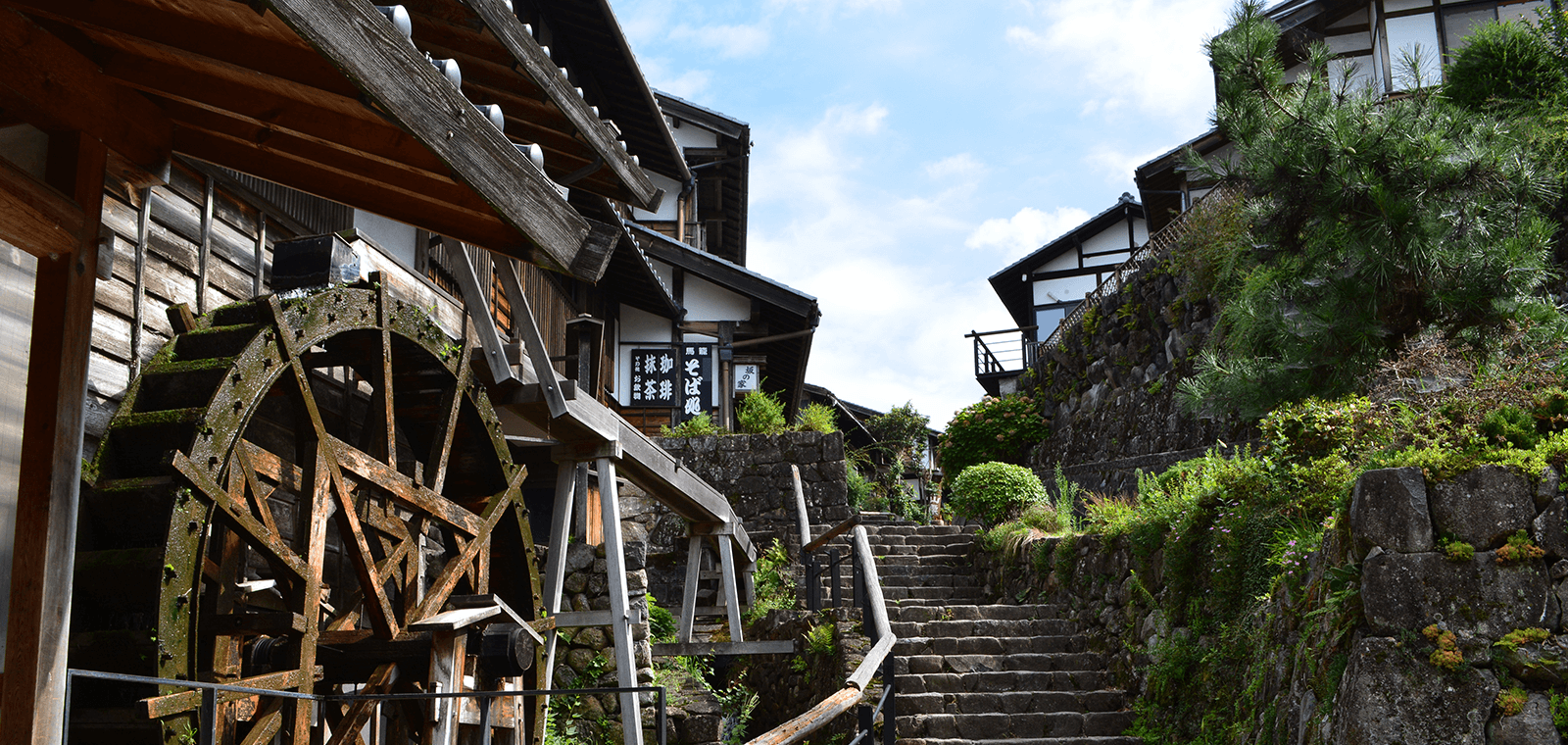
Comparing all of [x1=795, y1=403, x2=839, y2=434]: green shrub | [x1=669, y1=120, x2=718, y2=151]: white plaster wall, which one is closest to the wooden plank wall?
[x1=795, y1=403, x2=839, y2=434]: green shrub

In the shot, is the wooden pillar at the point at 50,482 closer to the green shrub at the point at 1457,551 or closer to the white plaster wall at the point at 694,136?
the green shrub at the point at 1457,551

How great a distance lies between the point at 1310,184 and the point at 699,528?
249 inches

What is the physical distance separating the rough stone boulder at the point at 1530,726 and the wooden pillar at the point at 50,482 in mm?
5218

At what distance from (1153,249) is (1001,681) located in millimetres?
12678

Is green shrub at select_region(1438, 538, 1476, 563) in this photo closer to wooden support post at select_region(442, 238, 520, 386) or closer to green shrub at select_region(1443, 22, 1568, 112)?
wooden support post at select_region(442, 238, 520, 386)

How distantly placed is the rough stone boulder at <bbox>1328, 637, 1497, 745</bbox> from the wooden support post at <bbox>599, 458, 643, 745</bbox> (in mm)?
4421

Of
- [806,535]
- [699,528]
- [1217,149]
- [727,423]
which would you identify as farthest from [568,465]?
[1217,149]

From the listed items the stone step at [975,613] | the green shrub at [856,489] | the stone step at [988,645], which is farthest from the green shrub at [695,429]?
the stone step at [988,645]

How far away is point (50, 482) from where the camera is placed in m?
2.98

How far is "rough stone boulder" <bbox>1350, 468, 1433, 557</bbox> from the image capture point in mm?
4980

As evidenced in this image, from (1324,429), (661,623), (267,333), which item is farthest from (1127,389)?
(267,333)

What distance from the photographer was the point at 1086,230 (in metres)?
28.8

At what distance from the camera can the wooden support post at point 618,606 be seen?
7.55 m

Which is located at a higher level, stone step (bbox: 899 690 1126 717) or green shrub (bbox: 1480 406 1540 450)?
green shrub (bbox: 1480 406 1540 450)
